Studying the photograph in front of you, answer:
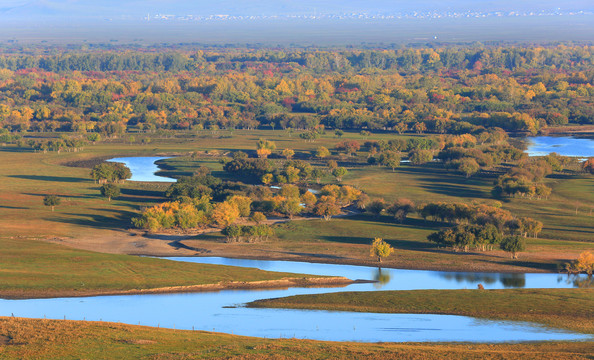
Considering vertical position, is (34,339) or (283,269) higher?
(34,339)

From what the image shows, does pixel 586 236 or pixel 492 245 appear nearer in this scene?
pixel 492 245

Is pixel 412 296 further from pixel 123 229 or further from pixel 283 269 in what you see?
pixel 123 229

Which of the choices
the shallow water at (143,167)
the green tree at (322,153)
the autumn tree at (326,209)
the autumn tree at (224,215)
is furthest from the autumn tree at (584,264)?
the green tree at (322,153)

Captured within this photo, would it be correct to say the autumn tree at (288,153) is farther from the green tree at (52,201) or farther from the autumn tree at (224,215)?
the autumn tree at (224,215)

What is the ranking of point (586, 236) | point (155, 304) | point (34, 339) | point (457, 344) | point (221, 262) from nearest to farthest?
point (34, 339) < point (457, 344) < point (155, 304) < point (221, 262) < point (586, 236)

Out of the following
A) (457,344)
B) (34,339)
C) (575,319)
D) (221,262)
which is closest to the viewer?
(34,339)

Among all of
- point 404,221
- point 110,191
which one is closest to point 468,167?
point 404,221

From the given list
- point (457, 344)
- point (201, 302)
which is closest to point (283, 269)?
point (201, 302)

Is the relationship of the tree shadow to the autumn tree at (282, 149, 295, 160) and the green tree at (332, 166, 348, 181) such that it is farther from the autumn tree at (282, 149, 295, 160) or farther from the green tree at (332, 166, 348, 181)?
the autumn tree at (282, 149, 295, 160)
